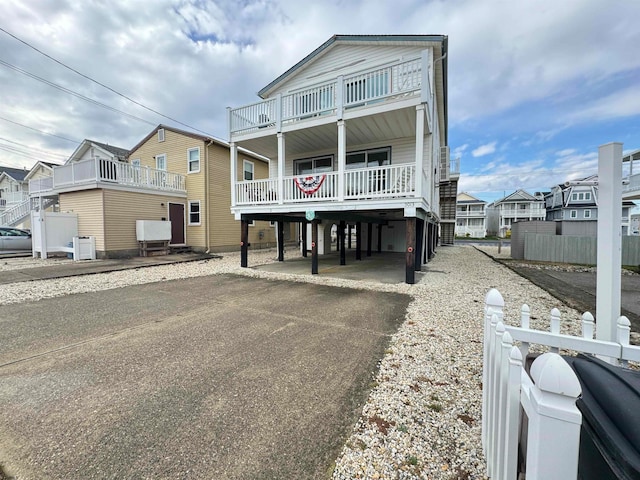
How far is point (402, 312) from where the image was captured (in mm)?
4949

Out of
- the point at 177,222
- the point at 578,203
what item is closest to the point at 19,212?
the point at 177,222

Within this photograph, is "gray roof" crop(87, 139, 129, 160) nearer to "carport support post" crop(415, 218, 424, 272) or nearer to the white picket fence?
"carport support post" crop(415, 218, 424, 272)

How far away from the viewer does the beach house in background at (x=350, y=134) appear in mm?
7332

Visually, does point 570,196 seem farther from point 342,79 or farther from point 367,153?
point 342,79

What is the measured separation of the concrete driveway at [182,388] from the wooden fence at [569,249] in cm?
1239

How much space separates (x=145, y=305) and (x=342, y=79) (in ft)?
25.2

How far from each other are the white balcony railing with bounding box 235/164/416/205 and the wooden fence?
31.6 ft

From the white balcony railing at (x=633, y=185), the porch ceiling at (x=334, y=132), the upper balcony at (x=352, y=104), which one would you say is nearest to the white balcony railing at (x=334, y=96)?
the upper balcony at (x=352, y=104)

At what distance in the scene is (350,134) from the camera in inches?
370

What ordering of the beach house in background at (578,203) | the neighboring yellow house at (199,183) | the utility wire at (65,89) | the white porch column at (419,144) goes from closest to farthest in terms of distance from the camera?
the white porch column at (419,144)
the utility wire at (65,89)
the neighboring yellow house at (199,183)
the beach house in background at (578,203)

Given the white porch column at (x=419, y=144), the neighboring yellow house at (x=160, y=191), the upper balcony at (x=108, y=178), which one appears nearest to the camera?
the white porch column at (x=419, y=144)

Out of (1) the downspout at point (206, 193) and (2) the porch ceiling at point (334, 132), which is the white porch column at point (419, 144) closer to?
(2) the porch ceiling at point (334, 132)

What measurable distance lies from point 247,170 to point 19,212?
49.5 feet

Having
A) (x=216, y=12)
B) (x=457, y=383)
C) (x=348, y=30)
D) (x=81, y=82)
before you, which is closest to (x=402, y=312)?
(x=457, y=383)
